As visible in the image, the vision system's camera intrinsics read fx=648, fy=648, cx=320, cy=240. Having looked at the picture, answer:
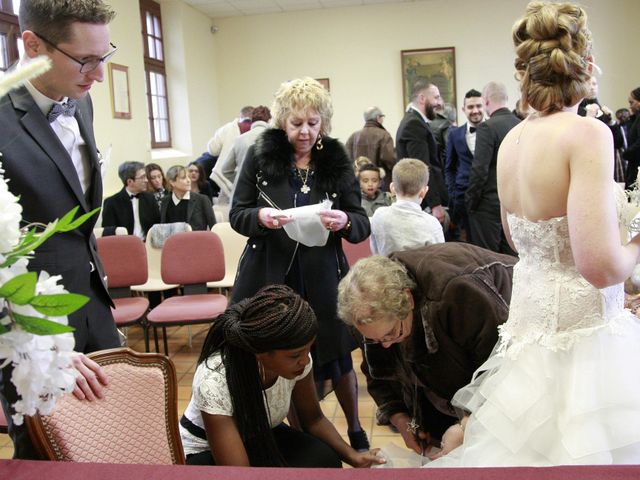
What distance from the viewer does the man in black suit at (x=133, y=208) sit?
5289 mm

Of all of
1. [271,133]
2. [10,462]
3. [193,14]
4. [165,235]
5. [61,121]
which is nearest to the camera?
[10,462]

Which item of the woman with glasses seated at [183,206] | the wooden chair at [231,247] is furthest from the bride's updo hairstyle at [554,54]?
the woman with glasses seated at [183,206]

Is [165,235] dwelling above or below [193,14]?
below

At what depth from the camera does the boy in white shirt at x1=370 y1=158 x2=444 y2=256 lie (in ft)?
11.2

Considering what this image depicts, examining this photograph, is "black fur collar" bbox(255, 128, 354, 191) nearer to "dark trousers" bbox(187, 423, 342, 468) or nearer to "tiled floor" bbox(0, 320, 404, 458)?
"dark trousers" bbox(187, 423, 342, 468)

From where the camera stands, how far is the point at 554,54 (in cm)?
141

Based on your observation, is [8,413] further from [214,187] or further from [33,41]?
[214,187]

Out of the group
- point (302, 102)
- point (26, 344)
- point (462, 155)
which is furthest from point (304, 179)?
point (462, 155)

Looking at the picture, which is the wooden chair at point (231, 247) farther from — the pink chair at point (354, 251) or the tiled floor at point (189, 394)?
the pink chair at point (354, 251)

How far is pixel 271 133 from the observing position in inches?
104

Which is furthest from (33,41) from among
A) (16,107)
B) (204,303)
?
(204,303)

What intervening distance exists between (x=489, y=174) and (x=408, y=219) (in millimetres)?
1233

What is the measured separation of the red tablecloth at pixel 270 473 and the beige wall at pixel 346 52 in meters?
8.47

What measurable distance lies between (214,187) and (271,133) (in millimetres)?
5241
